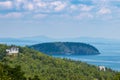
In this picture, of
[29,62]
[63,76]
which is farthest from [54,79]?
[29,62]

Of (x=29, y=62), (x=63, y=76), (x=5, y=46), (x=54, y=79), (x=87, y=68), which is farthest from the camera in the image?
(x=5, y=46)

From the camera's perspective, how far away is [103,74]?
98938 mm

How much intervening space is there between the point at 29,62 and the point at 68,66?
34.4 ft

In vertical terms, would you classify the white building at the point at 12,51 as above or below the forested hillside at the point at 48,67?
above

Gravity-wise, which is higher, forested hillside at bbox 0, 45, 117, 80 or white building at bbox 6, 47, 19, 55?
white building at bbox 6, 47, 19, 55

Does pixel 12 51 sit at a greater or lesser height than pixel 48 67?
greater

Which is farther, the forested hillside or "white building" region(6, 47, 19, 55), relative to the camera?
"white building" region(6, 47, 19, 55)

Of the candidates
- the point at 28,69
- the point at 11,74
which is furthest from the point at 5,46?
the point at 11,74

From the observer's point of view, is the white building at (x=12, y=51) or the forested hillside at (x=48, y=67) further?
the white building at (x=12, y=51)

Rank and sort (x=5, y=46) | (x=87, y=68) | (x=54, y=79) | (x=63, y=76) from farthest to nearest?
(x=5, y=46)
(x=87, y=68)
(x=63, y=76)
(x=54, y=79)

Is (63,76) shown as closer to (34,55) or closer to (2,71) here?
(34,55)

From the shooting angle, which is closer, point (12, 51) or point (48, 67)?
point (48, 67)

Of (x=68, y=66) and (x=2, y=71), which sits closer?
(x=2, y=71)

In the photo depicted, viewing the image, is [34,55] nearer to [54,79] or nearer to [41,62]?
[41,62]
